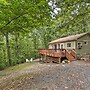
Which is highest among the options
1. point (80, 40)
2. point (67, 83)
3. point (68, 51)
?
point (80, 40)

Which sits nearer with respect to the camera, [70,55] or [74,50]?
[70,55]

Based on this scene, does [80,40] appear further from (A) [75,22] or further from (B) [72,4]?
(B) [72,4]

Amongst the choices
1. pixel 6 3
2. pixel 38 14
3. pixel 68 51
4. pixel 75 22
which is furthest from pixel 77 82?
pixel 68 51

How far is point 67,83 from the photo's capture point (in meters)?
8.28

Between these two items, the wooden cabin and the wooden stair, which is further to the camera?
the wooden cabin

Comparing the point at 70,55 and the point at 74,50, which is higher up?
the point at 74,50

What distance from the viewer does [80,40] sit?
2142 centimetres

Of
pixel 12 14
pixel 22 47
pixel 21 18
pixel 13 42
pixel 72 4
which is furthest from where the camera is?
pixel 22 47

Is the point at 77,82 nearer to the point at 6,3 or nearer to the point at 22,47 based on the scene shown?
the point at 6,3

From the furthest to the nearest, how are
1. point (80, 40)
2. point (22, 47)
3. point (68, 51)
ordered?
1. point (22, 47)
2. point (80, 40)
3. point (68, 51)

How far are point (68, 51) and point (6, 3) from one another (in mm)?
13460

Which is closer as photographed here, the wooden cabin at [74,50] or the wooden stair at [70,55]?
the wooden stair at [70,55]

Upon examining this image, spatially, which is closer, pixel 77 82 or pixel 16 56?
pixel 77 82

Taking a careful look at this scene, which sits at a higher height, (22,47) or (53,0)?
(53,0)
